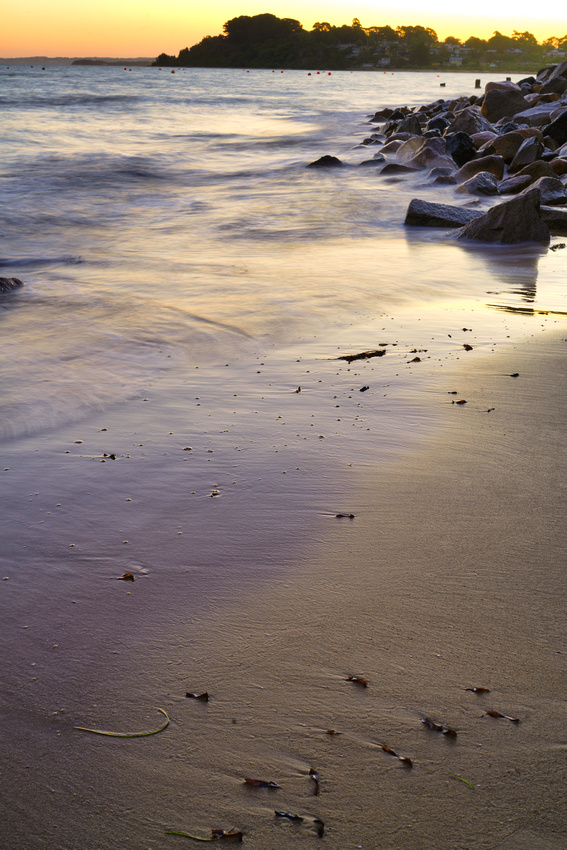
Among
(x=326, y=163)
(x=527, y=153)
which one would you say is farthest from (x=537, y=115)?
(x=527, y=153)

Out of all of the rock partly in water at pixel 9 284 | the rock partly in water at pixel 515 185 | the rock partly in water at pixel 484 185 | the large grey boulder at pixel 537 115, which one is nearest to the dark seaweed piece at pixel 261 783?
the rock partly in water at pixel 9 284

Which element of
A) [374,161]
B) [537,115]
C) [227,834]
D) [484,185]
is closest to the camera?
[227,834]

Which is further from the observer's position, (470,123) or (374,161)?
(470,123)

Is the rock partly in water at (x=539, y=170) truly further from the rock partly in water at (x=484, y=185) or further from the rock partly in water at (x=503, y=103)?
the rock partly in water at (x=503, y=103)

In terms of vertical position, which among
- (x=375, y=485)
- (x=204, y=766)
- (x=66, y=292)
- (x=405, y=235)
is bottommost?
(x=204, y=766)

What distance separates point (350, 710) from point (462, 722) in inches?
9.3

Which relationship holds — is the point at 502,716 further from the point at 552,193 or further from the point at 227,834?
the point at 552,193

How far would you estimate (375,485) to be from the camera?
7.82 feet

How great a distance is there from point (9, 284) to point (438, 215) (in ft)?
15.9

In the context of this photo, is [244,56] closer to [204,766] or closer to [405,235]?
[405,235]

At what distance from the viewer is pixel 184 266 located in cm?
639

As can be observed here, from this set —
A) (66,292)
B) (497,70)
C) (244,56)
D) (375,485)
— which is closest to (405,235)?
(66,292)

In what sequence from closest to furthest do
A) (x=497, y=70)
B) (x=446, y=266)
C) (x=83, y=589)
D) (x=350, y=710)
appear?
1. (x=350, y=710)
2. (x=83, y=589)
3. (x=446, y=266)
4. (x=497, y=70)

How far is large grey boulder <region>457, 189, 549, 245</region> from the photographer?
22.4 ft
